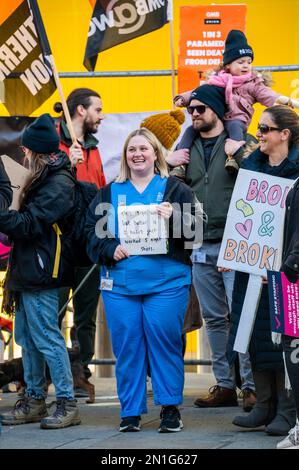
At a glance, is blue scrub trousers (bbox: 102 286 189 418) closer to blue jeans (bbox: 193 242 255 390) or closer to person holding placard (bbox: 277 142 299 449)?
blue jeans (bbox: 193 242 255 390)

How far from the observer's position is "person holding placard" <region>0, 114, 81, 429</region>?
7.81 metres

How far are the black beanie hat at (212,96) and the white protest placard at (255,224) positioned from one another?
96 cm

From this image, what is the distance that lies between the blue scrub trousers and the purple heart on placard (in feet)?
1.61

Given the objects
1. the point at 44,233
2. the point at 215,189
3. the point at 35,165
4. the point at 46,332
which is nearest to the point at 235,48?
the point at 215,189

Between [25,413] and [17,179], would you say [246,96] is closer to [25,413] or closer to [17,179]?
[17,179]

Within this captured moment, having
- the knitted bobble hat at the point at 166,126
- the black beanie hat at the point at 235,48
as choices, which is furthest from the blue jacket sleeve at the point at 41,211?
the black beanie hat at the point at 235,48

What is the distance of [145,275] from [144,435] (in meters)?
0.95

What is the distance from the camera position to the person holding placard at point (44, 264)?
7812mm

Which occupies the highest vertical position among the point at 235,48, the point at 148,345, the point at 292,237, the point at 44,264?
the point at 235,48

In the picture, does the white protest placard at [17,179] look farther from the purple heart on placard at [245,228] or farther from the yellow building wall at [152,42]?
the yellow building wall at [152,42]

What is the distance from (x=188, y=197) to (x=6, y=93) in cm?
272

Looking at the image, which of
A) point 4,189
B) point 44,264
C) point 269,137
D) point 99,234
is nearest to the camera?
point 4,189

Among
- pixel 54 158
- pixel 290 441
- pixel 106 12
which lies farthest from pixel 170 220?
pixel 106 12

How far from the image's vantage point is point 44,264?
7.84 meters
